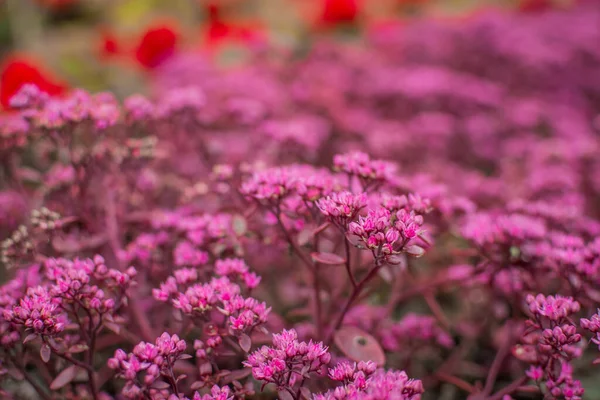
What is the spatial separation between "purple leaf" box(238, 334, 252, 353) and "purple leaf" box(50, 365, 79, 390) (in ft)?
1.33

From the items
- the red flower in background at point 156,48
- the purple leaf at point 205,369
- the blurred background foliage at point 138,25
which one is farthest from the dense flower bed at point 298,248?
the blurred background foliage at point 138,25

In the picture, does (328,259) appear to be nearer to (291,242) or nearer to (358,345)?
(291,242)

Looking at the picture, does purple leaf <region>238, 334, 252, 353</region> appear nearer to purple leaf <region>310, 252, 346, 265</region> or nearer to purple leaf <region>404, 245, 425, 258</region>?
purple leaf <region>310, 252, 346, 265</region>

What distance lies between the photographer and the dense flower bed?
3.65ft

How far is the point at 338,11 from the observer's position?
4.41 metres

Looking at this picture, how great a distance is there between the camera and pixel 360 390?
96cm

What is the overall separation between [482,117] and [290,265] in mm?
1491

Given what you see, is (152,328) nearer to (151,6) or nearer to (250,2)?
(151,6)

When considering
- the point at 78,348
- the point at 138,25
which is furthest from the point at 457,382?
the point at 138,25

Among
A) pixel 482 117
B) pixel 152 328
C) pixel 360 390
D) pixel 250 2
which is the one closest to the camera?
pixel 360 390

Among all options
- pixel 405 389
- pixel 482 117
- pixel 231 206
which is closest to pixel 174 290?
pixel 231 206

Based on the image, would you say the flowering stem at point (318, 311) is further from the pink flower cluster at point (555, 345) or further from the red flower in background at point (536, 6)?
the red flower in background at point (536, 6)

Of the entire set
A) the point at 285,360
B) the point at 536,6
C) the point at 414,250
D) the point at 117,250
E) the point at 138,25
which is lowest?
the point at 138,25

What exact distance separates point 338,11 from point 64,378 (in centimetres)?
388
